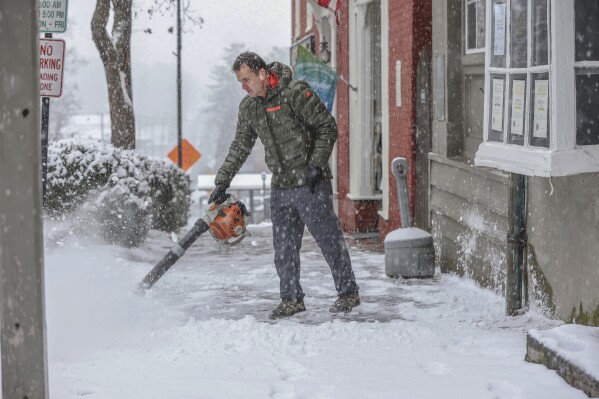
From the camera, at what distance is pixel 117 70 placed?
17.0 m

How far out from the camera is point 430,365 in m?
5.53

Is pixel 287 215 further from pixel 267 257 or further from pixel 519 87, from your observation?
pixel 267 257

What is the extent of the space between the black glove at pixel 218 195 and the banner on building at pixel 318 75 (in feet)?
18.1

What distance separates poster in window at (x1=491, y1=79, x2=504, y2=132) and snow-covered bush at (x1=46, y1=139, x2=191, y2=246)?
6.34 metres

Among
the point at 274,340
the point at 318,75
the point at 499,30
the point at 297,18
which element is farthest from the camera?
the point at 297,18

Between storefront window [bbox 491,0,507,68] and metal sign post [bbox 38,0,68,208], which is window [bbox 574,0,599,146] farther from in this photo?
metal sign post [bbox 38,0,68,208]

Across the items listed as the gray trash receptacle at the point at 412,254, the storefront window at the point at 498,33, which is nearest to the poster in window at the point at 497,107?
the storefront window at the point at 498,33

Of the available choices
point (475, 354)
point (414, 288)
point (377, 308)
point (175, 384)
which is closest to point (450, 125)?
point (414, 288)

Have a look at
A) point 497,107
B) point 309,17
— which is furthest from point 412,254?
point 309,17

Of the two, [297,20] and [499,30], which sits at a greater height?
[297,20]

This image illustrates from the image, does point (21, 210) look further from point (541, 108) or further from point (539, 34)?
point (539, 34)

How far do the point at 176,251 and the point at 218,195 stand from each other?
60 cm

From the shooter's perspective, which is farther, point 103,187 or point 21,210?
point 103,187

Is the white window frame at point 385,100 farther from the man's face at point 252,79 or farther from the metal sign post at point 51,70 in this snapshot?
the man's face at point 252,79
